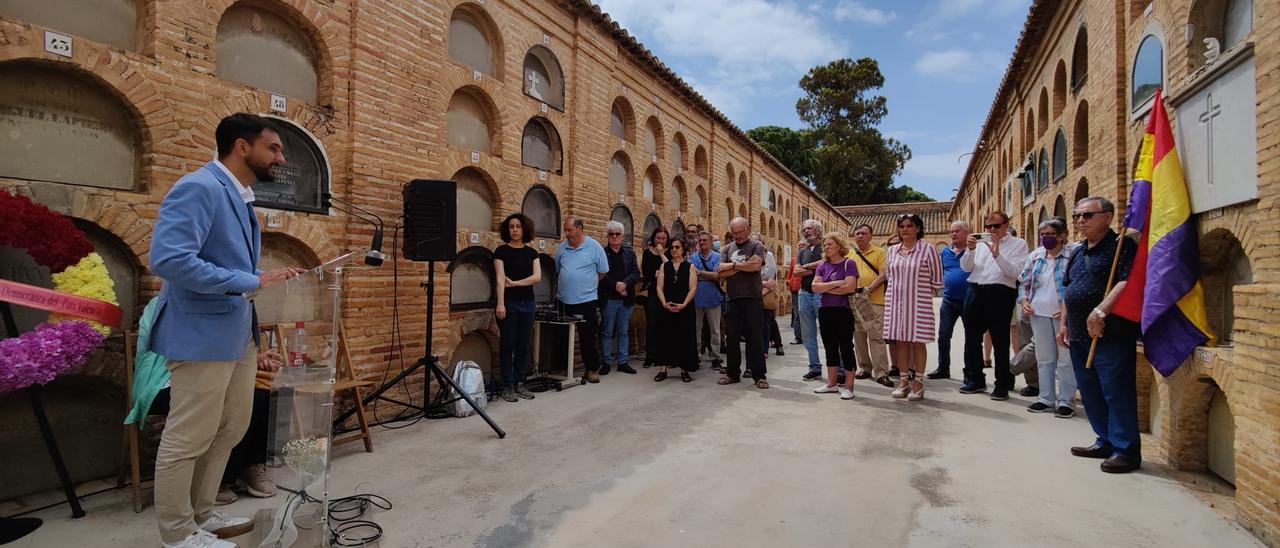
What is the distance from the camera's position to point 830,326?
6188 mm

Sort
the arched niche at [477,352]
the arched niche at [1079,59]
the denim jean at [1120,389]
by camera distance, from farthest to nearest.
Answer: the arched niche at [1079,59] → the arched niche at [477,352] → the denim jean at [1120,389]

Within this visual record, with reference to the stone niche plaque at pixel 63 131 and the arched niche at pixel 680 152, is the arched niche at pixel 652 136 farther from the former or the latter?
the stone niche plaque at pixel 63 131

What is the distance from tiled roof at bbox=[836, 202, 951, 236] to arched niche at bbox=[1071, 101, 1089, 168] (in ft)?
99.3

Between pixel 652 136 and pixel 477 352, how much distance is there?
605cm

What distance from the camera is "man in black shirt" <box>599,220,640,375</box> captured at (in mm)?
7695

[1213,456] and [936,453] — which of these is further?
[936,453]

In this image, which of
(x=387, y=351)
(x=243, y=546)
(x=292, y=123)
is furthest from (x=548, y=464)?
(x=292, y=123)

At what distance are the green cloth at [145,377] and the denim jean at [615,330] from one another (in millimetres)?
4954

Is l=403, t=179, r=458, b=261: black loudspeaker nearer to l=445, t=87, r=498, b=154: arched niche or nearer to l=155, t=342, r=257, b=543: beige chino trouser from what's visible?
l=445, t=87, r=498, b=154: arched niche

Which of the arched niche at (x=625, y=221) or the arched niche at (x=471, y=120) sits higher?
the arched niche at (x=471, y=120)

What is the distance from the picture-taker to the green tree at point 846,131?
39.0 meters

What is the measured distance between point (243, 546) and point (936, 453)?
428 cm

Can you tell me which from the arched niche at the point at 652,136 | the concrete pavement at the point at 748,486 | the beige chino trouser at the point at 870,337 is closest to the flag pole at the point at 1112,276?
the concrete pavement at the point at 748,486

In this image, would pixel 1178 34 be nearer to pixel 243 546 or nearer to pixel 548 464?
pixel 548 464
